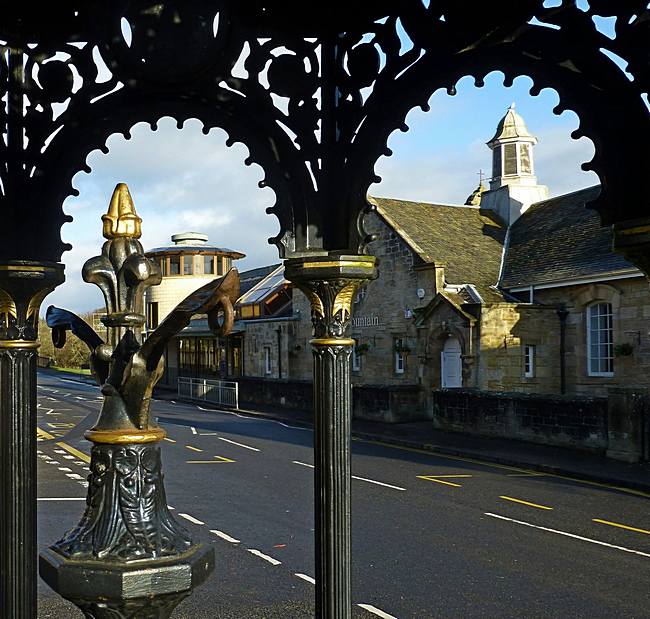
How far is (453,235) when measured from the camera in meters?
31.1

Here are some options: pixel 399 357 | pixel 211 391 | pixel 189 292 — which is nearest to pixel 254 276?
pixel 189 292

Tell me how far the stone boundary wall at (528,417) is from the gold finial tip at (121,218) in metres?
16.6

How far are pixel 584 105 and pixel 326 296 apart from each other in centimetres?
133

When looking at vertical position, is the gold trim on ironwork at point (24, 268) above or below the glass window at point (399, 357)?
above

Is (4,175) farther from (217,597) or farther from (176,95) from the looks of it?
(217,597)

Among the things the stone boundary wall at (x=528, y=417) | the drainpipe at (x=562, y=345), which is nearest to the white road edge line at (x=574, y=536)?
the stone boundary wall at (x=528, y=417)

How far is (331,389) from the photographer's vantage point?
3.44m

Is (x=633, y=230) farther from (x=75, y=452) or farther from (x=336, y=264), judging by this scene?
(x=75, y=452)

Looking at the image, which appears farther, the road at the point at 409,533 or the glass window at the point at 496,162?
the glass window at the point at 496,162

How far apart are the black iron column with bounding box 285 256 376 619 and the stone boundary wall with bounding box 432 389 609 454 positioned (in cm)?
1558

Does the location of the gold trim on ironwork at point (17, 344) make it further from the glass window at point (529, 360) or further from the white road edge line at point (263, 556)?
the glass window at point (529, 360)

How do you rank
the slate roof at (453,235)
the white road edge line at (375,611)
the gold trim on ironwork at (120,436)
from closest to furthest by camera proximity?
the gold trim on ironwork at (120,436), the white road edge line at (375,611), the slate roof at (453,235)

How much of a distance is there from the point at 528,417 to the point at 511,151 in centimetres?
1712

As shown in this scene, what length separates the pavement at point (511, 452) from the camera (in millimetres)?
15594
